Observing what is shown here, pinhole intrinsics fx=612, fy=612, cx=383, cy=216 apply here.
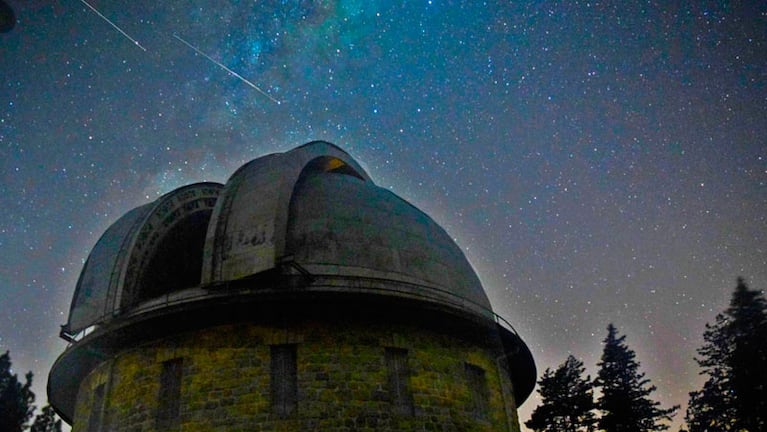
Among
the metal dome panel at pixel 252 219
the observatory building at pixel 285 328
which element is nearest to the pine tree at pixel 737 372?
the observatory building at pixel 285 328

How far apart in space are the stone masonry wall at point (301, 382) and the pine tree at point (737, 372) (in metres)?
16.2

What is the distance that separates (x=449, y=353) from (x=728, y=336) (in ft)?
61.7

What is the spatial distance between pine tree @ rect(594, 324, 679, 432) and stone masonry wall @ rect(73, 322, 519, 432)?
681 inches

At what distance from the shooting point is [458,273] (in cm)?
1683

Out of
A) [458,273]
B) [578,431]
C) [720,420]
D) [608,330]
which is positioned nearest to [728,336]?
[720,420]

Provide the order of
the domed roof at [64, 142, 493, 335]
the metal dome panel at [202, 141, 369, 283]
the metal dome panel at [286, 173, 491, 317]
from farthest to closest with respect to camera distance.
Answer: the metal dome panel at [286, 173, 491, 317] < the domed roof at [64, 142, 493, 335] < the metal dome panel at [202, 141, 369, 283]

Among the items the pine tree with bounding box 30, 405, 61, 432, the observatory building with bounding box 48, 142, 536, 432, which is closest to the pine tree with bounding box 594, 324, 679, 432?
the observatory building with bounding box 48, 142, 536, 432

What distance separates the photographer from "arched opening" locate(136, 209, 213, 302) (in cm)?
1620

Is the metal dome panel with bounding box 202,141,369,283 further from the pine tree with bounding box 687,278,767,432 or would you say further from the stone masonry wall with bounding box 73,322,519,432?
the pine tree with bounding box 687,278,767,432

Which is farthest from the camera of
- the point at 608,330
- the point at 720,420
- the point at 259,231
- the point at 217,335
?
the point at 608,330

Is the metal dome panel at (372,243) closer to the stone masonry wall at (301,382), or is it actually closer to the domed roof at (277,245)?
the domed roof at (277,245)

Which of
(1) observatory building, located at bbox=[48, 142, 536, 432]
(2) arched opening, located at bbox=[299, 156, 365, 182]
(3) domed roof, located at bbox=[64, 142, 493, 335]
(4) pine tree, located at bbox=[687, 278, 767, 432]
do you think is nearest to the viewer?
(1) observatory building, located at bbox=[48, 142, 536, 432]

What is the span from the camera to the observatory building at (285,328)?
12547 millimetres

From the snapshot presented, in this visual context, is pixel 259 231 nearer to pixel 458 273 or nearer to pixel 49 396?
pixel 458 273
